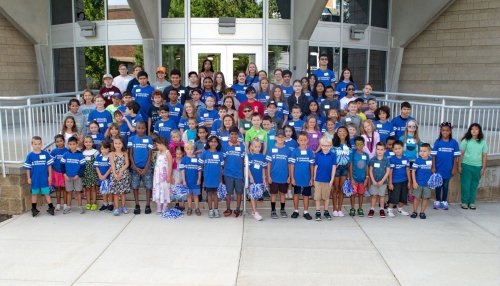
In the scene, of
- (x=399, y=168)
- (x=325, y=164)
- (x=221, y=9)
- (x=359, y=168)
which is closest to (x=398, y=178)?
(x=399, y=168)

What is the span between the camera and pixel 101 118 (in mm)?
7668

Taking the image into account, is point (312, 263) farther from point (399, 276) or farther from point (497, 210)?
point (497, 210)

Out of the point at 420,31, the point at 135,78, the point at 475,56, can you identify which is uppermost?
the point at 420,31

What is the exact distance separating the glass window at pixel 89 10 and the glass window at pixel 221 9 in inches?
131

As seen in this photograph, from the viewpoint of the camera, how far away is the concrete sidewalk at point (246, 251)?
4.68 m

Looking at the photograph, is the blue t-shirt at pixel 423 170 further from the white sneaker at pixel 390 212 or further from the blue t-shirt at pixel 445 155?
the white sneaker at pixel 390 212

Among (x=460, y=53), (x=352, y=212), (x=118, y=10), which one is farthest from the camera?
(x=118, y=10)

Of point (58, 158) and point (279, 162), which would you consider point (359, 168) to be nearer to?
point (279, 162)

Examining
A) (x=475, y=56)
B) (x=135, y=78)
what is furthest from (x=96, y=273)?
(x=475, y=56)

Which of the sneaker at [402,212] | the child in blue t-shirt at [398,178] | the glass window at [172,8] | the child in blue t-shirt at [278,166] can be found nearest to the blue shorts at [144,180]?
the child in blue t-shirt at [278,166]

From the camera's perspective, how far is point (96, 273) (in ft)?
15.6

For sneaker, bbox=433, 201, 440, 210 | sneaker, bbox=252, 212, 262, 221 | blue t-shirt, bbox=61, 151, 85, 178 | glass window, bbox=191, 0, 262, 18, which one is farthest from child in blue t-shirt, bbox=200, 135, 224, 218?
glass window, bbox=191, 0, 262, 18

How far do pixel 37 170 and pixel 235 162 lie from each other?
3.16 m

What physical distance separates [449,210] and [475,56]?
23.4 feet
